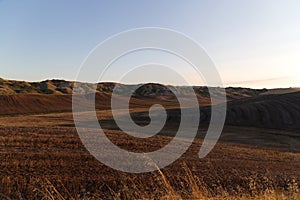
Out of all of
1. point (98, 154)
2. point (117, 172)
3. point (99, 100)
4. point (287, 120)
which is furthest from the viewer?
point (99, 100)

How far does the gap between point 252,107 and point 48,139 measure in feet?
144

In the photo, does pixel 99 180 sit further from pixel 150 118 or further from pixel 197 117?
pixel 150 118

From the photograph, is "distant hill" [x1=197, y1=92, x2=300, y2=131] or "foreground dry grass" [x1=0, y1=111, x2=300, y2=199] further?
"distant hill" [x1=197, y1=92, x2=300, y2=131]

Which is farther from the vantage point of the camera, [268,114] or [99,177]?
[268,114]

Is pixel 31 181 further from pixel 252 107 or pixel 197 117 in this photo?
pixel 252 107

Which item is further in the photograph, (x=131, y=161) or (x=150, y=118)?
(x=150, y=118)

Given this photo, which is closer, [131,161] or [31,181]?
[31,181]

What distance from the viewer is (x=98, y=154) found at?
13.8 meters

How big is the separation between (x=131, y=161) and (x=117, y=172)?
1.93 m

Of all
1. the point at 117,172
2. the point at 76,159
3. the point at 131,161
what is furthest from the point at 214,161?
the point at 76,159

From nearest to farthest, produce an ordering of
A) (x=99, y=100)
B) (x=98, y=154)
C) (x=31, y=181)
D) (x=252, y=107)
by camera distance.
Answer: (x=31, y=181) < (x=98, y=154) < (x=252, y=107) < (x=99, y=100)

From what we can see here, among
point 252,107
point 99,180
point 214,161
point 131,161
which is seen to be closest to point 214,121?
point 252,107

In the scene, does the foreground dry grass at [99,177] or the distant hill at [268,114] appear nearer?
the foreground dry grass at [99,177]

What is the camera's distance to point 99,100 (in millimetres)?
105125
